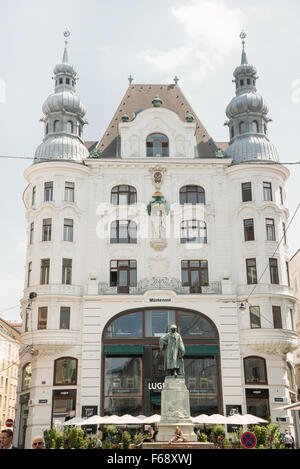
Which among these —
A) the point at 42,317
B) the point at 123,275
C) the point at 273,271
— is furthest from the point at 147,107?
the point at 42,317

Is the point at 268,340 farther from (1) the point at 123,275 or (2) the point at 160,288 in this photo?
(1) the point at 123,275

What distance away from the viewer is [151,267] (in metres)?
35.4

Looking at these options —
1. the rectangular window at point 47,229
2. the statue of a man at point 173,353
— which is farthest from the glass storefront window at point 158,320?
the statue of a man at point 173,353

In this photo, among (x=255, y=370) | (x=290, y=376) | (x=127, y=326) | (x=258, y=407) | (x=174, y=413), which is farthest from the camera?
(x=290, y=376)

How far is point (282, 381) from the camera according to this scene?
32750mm

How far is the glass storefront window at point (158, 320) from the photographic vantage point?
111 feet

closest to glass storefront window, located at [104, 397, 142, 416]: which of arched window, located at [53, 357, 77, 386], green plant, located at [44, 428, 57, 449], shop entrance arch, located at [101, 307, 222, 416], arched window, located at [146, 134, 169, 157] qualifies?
shop entrance arch, located at [101, 307, 222, 416]

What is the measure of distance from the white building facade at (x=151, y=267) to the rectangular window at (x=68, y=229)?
0.08 meters

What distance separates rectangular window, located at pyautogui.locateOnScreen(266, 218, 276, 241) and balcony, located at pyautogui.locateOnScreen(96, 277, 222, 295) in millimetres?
4875

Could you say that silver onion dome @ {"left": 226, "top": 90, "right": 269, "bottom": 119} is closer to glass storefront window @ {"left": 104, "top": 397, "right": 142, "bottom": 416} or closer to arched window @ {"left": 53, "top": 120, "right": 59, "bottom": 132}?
arched window @ {"left": 53, "top": 120, "right": 59, "bottom": 132}

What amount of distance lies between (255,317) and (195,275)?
4.78m
